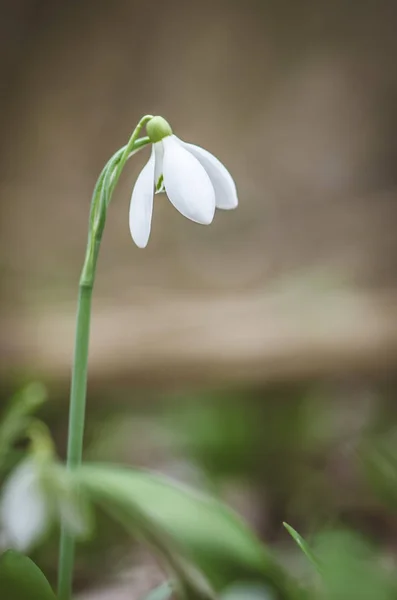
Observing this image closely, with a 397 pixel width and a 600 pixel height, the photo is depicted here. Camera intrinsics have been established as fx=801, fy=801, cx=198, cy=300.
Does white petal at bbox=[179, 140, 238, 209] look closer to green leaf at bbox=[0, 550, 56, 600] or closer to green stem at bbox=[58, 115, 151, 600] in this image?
green stem at bbox=[58, 115, 151, 600]

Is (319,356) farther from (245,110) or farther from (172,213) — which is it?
(245,110)

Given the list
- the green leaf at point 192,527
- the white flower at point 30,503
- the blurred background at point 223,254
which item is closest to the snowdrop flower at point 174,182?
the green leaf at point 192,527

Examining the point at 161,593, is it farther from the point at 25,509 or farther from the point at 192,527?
the point at 25,509

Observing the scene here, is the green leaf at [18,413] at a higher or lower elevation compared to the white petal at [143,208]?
lower

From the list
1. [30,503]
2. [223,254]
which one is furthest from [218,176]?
[223,254]

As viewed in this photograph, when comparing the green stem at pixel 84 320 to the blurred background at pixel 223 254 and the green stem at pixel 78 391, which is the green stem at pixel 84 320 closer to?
the green stem at pixel 78 391

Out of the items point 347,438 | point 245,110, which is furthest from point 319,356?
point 245,110
